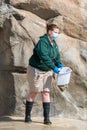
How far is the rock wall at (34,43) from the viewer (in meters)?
7.90

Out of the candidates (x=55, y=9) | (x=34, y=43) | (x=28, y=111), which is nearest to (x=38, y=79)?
(x=28, y=111)

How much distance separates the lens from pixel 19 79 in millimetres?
7852

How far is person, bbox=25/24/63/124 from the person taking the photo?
6863 mm

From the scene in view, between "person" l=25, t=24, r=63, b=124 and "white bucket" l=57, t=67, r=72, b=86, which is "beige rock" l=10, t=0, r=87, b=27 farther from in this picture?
"white bucket" l=57, t=67, r=72, b=86

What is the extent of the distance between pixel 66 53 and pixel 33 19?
922 millimetres

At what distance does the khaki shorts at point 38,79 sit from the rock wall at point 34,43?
826 millimetres

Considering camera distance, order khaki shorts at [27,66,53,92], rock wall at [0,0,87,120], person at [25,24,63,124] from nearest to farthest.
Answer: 1. person at [25,24,63,124]
2. khaki shorts at [27,66,53,92]
3. rock wall at [0,0,87,120]

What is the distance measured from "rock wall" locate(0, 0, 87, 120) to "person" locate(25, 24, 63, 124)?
0.81 m

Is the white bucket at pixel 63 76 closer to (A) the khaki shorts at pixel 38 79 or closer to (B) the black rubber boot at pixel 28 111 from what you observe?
(A) the khaki shorts at pixel 38 79

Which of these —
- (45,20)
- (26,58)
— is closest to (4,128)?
(26,58)

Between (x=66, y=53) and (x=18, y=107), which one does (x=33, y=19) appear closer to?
(x=66, y=53)

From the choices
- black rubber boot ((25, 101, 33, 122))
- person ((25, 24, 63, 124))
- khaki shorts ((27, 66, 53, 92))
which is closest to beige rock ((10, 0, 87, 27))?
person ((25, 24, 63, 124))

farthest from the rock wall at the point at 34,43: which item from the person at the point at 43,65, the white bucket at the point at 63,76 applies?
the white bucket at the point at 63,76

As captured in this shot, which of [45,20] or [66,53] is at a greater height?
[45,20]
